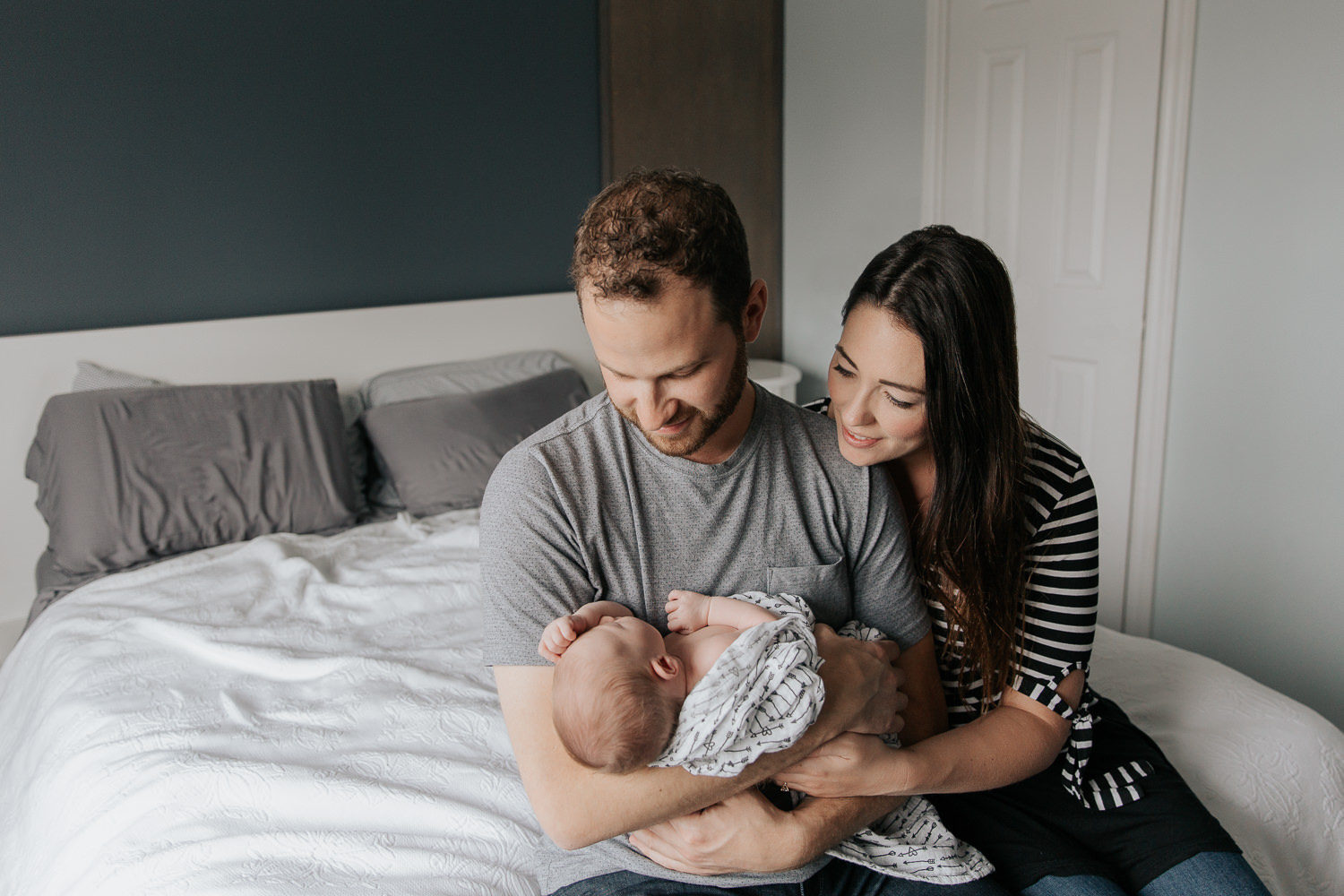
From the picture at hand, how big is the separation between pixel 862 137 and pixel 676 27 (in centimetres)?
80

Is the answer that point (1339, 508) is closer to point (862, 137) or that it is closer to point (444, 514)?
point (862, 137)

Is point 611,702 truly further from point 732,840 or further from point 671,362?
point 671,362

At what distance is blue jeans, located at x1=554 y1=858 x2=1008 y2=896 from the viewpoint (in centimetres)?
116

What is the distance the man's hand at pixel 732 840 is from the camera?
1.13 meters

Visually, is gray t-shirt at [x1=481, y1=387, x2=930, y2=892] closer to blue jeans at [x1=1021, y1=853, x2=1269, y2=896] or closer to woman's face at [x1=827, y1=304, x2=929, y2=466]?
woman's face at [x1=827, y1=304, x2=929, y2=466]

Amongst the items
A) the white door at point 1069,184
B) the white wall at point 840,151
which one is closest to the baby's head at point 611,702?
the white door at point 1069,184

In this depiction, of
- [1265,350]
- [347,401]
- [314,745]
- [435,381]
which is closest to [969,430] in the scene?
[314,745]

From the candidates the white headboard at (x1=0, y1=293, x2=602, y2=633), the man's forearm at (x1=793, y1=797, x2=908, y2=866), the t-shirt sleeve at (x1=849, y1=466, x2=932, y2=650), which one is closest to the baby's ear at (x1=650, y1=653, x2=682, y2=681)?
the man's forearm at (x1=793, y1=797, x2=908, y2=866)

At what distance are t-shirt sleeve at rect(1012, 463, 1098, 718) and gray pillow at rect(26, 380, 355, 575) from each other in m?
1.87

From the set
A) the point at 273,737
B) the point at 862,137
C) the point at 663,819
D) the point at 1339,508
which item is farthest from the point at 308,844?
the point at 862,137

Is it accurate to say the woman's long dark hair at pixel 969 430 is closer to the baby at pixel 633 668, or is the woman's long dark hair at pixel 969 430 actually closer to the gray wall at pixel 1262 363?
the baby at pixel 633 668

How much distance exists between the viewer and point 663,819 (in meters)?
1.12

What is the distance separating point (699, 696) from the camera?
3.62 feet

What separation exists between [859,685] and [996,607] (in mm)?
291
